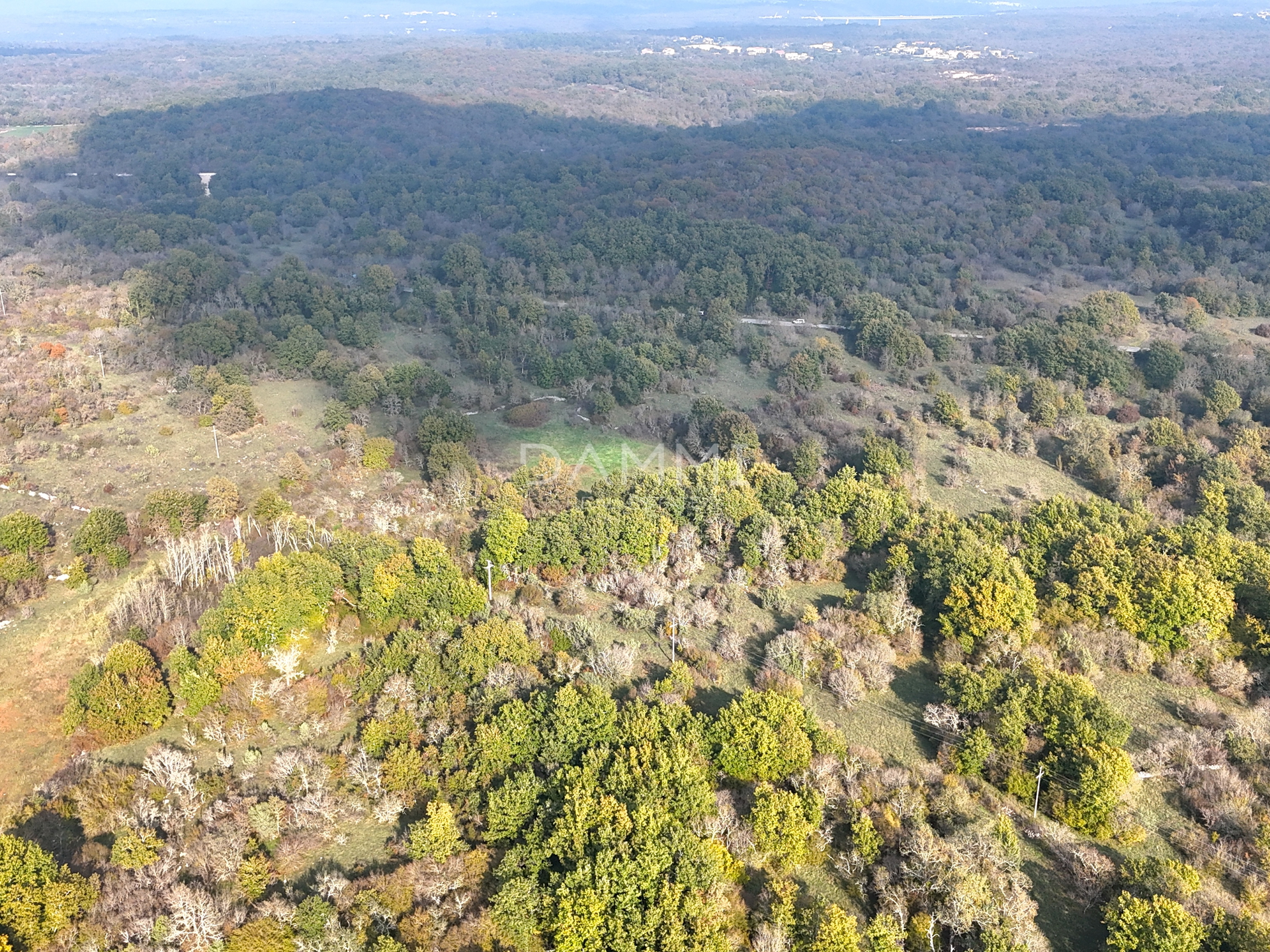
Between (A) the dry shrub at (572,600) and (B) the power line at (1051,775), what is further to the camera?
(A) the dry shrub at (572,600)

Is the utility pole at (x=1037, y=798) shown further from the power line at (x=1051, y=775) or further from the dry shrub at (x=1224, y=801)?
the dry shrub at (x=1224, y=801)

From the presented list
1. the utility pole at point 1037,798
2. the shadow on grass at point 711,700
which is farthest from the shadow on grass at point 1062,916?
the shadow on grass at point 711,700

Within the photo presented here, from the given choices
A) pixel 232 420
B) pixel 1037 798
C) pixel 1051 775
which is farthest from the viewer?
pixel 232 420

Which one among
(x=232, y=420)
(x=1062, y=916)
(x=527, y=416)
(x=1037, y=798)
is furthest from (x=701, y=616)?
(x=232, y=420)

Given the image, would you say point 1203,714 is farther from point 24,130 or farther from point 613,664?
point 24,130

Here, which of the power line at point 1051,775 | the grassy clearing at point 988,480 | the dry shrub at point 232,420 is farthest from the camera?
the dry shrub at point 232,420

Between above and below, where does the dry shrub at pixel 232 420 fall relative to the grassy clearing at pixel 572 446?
above
